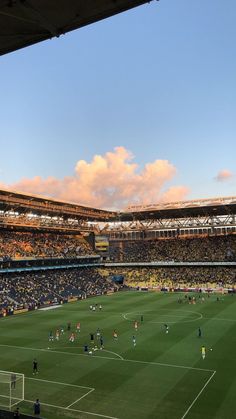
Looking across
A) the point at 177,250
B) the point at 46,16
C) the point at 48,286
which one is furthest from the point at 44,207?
the point at 46,16

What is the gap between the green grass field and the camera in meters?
23.1

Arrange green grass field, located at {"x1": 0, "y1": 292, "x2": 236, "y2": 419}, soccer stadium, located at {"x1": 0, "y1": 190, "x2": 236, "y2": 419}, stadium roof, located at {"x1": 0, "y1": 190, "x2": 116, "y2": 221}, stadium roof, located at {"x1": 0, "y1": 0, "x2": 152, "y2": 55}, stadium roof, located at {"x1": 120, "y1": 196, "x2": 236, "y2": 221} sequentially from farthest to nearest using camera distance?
stadium roof, located at {"x1": 120, "y1": 196, "x2": 236, "y2": 221}, stadium roof, located at {"x1": 0, "y1": 190, "x2": 116, "y2": 221}, soccer stadium, located at {"x1": 0, "y1": 190, "x2": 236, "y2": 419}, green grass field, located at {"x1": 0, "y1": 292, "x2": 236, "y2": 419}, stadium roof, located at {"x1": 0, "y1": 0, "x2": 152, "y2": 55}

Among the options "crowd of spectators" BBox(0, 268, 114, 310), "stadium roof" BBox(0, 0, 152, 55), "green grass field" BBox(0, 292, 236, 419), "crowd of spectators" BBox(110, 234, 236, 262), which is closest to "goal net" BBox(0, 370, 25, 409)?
"green grass field" BBox(0, 292, 236, 419)

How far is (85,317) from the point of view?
5416 cm

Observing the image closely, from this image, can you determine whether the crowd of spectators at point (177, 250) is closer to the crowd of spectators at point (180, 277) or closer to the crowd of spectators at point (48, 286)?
the crowd of spectators at point (180, 277)

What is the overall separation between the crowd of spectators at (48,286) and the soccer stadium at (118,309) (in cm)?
31

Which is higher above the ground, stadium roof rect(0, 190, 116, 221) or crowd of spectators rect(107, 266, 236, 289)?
stadium roof rect(0, 190, 116, 221)

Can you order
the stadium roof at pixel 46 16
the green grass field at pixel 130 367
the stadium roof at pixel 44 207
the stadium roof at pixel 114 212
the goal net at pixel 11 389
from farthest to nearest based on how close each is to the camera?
the stadium roof at pixel 114 212 → the stadium roof at pixel 44 207 → the goal net at pixel 11 389 → the green grass field at pixel 130 367 → the stadium roof at pixel 46 16

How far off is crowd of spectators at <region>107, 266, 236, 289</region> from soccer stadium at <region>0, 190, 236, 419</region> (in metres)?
0.28

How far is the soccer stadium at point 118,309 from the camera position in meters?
25.1

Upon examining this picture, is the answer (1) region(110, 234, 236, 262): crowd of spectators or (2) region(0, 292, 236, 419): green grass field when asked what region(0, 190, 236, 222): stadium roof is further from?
(2) region(0, 292, 236, 419): green grass field

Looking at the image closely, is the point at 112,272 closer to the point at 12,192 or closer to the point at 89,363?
the point at 12,192

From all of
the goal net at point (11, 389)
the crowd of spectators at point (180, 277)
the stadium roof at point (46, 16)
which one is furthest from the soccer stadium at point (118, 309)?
the stadium roof at point (46, 16)

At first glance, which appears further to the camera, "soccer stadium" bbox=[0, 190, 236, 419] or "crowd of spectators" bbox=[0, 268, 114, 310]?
"crowd of spectators" bbox=[0, 268, 114, 310]
